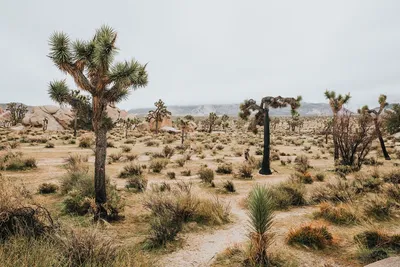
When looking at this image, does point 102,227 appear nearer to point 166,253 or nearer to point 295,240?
point 166,253

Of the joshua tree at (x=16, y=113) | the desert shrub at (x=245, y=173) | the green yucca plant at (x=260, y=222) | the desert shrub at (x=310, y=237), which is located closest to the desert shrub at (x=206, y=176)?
the desert shrub at (x=245, y=173)

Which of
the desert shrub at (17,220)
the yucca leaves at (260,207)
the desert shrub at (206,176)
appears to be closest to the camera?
the desert shrub at (17,220)

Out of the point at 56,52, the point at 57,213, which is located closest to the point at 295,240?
the point at 57,213

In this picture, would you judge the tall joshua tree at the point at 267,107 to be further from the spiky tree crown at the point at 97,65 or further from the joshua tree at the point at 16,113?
the joshua tree at the point at 16,113

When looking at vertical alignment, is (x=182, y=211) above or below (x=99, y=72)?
below

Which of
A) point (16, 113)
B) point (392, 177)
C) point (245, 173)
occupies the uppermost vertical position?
point (16, 113)

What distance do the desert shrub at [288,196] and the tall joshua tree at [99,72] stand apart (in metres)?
5.83

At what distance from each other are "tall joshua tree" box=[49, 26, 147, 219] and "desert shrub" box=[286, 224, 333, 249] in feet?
17.1

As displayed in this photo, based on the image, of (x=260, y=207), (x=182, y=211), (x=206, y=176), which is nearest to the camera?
(x=260, y=207)

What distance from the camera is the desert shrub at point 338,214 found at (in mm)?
7378

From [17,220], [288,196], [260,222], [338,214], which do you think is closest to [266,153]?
[288,196]

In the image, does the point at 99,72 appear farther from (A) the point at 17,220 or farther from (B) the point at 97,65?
(A) the point at 17,220

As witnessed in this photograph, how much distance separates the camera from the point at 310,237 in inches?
237

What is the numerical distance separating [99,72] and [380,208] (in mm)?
9319
